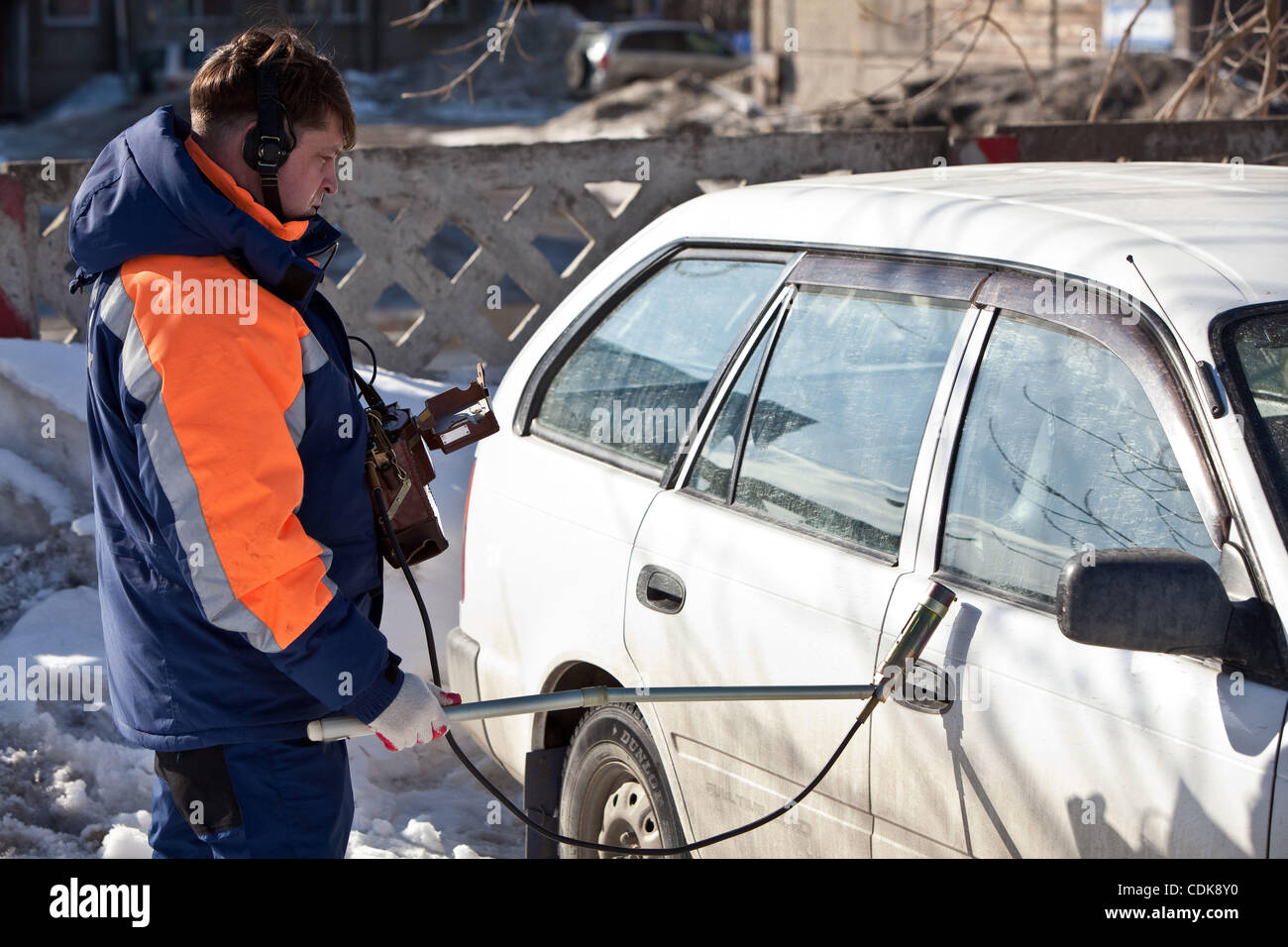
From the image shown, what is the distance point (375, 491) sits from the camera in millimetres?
2623

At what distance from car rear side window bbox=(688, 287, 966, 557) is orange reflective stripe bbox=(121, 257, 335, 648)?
101cm

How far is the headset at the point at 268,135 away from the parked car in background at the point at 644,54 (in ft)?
104

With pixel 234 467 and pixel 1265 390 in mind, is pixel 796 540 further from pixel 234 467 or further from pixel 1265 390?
pixel 234 467

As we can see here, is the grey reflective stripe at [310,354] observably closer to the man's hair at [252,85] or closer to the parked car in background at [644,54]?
the man's hair at [252,85]

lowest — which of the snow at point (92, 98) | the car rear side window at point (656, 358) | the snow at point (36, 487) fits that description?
the snow at point (36, 487)

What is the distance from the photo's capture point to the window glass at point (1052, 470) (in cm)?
222

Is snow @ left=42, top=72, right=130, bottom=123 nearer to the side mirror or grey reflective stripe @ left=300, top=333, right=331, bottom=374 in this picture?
grey reflective stripe @ left=300, top=333, right=331, bottom=374

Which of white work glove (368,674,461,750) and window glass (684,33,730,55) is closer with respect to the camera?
white work glove (368,674,461,750)

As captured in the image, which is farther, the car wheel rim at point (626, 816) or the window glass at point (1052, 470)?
the car wheel rim at point (626, 816)

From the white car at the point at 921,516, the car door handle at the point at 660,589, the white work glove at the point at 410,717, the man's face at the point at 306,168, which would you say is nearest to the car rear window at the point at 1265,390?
the white car at the point at 921,516

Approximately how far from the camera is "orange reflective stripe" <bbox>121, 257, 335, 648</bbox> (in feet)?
7.25

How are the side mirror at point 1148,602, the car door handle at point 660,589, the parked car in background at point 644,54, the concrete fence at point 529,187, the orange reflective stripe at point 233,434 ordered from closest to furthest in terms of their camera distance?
1. the side mirror at point 1148,602
2. the orange reflective stripe at point 233,434
3. the car door handle at point 660,589
4. the concrete fence at point 529,187
5. the parked car in background at point 644,54

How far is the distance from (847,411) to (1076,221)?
0.57 m

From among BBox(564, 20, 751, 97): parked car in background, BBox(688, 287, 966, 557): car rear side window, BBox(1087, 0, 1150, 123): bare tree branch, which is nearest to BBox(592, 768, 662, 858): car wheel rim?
BBox(688, 287, 966, 557): car rear side window
